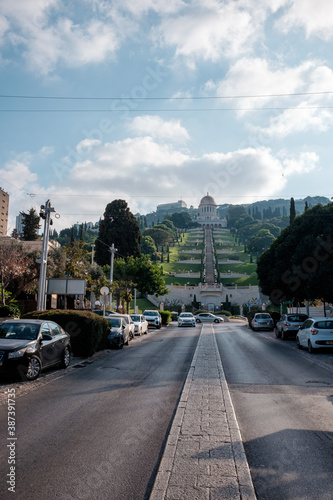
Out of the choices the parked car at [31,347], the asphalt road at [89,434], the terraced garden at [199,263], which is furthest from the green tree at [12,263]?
the terraced garden at [199,263]

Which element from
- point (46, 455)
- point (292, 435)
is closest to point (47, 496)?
point (46, 455)

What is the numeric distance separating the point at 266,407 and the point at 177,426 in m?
2.18

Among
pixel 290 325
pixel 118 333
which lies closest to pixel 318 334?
pixel 290 325

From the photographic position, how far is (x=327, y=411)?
7.18 meters

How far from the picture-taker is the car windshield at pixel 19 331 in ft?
34.6

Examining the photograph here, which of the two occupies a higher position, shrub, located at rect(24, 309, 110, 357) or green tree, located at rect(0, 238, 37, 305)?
green tree, located at rect(0, 238, 37, 305)

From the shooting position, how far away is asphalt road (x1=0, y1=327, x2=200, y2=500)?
160 inches

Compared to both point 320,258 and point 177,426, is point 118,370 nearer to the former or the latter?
point 177,426

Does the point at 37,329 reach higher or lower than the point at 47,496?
higher

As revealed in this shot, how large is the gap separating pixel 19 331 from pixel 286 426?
7208mm

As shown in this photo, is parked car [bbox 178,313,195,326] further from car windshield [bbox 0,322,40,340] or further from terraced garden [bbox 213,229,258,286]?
terraced garden [bbox 213,229,258,286]

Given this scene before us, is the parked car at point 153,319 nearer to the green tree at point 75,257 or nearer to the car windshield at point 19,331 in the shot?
the green tree at point 75,257

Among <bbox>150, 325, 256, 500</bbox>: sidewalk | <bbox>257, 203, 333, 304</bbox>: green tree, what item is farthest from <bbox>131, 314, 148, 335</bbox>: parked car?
<bbox>150, 325, 256, 500</bbox>: sidewalk

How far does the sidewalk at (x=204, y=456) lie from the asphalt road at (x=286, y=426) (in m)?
0.18
